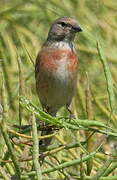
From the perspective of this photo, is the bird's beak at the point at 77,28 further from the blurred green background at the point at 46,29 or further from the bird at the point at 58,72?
the blurred green background at the point at 46,29

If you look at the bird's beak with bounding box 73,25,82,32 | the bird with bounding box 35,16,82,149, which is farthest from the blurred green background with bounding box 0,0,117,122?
the bird's beak with bounding box 73,25,82,32

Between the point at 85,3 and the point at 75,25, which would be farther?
the point at 85,3

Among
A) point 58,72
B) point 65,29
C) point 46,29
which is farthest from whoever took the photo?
point 46,29

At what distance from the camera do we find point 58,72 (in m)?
3.87

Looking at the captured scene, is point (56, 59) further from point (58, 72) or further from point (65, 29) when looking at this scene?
point (65, 29)

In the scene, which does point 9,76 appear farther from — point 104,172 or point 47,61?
point 104,172

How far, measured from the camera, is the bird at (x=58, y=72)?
3.88 metres

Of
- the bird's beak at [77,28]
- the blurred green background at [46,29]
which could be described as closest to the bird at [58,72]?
the bird's beak at [77,28]

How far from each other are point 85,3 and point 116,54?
35.3 inches

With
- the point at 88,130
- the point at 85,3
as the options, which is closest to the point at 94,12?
the point at 85,3

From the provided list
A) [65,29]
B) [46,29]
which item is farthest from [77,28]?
[46,29]

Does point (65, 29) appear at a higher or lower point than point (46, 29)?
higher

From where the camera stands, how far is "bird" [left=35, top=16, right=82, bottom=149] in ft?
12.7

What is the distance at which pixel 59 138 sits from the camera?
3000 mm
